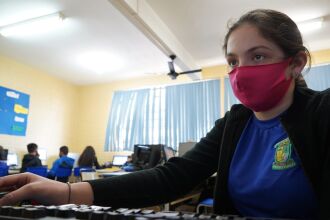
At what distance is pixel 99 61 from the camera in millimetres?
5910

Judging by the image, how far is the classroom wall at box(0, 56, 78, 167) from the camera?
5.83m

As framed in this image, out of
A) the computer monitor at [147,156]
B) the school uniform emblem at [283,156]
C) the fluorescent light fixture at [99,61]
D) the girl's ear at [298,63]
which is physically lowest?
the computer monitor at [147,156]

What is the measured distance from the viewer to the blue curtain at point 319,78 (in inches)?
201

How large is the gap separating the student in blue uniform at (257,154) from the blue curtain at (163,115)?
16.9 ft

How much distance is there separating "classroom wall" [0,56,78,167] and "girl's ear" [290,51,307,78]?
6.08 metres

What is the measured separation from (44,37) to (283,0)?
392 centimetres

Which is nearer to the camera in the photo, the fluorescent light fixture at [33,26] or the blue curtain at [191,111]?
the fluorescent light fixture at [33,26]

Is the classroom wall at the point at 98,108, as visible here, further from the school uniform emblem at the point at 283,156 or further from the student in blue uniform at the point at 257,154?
the school uniform emblem at the point at 283,156

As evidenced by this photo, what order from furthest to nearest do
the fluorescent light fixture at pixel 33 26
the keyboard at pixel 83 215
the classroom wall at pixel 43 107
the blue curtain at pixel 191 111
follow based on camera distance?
1. the blue curtain at pixel 191 111
2. the classroom wall at pixel 43 107
3. the fluorescent light fixture at pixel 33 26
4. the keyboard at pixel 83 215

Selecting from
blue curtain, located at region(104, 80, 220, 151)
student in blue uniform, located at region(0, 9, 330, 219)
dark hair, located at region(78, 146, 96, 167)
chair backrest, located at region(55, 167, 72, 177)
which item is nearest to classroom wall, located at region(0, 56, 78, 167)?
dark hair, located at region(78, 146, 96, 167)

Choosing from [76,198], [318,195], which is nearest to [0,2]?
[76,198]

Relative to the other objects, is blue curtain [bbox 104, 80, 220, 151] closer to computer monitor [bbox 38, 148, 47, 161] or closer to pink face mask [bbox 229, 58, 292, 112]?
computer monitor [bbox 38, 148, 47, 161]

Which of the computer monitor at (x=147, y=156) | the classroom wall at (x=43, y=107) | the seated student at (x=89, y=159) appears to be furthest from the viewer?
the seated student at (x=89, y=159)

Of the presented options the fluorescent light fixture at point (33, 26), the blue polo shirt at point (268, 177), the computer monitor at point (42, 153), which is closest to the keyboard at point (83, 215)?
the blue polo shirt at point (268, 177)
